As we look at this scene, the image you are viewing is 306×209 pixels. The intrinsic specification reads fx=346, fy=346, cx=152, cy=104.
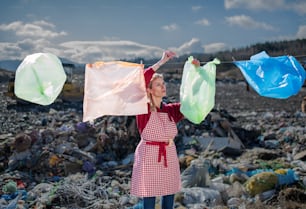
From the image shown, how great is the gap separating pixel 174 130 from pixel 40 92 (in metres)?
1.06

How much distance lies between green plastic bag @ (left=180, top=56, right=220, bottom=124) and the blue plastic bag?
30 centimetres

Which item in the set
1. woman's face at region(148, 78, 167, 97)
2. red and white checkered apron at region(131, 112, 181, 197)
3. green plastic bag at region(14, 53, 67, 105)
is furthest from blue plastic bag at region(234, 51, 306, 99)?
green plastic bag at region(14, 53, 67, 105)

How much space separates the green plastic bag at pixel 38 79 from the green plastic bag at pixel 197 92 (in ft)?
3.19

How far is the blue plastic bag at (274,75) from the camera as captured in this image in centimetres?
271

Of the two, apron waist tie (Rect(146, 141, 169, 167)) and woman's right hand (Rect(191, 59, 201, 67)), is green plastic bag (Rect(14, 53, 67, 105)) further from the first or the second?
woman's right hand (Rect(191, 59, 201, 67))

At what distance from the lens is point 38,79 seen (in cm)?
256

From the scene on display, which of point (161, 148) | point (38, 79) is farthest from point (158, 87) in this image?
point (38, 79)

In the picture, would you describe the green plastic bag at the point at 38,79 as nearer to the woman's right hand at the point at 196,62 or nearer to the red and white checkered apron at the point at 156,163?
the red and white checkered apron at the point at 156,163

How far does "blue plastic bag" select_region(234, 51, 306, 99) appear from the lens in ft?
8.90

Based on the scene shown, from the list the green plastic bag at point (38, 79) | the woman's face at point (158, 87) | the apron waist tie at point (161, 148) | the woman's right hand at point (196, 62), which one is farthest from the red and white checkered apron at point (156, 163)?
the green plastic bag at point (38, 79)

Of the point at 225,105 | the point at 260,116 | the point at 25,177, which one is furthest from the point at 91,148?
the point at 225,105

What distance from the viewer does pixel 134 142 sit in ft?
24.1

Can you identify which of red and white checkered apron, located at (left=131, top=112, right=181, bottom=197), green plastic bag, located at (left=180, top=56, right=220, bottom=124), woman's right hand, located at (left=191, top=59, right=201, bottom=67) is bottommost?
red and white checkered apron, located at (left=131, top=112, right=181, bottom=197)

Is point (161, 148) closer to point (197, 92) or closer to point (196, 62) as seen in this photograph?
point (197, 92)
